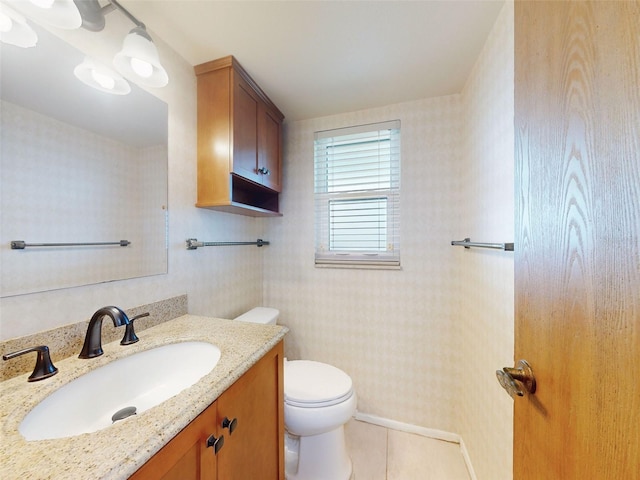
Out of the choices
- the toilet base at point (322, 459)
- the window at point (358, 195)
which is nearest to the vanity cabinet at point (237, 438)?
the toilet base at point (322, 459)

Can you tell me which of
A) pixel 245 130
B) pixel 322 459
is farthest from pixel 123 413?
pixel 245 130

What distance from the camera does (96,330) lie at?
0.80m

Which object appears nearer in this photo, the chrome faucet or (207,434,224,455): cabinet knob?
(207,434,224,455): cabinet knob

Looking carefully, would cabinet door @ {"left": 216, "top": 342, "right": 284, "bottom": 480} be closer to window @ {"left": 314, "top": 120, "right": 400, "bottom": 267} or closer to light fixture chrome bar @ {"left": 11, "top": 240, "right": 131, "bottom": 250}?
light fixture chrome bar @ {"left": 11, "top": 240, "right": 131, "bottom": 250}

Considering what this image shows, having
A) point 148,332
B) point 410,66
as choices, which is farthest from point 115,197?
point 410,66

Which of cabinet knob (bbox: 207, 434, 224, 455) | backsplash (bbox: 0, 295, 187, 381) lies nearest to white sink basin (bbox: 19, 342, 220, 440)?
backsplash (bbox: 0, 295, 187, 381)

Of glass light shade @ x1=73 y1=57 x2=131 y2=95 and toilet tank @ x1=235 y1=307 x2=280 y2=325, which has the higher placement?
glass light shade @ x1=73 y1=57 x2=131 y2=95

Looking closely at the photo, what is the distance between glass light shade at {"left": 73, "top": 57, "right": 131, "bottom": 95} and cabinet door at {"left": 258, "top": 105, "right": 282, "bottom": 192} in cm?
69

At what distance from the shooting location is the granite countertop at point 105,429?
1.33 ft

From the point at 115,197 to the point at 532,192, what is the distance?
1361 mm

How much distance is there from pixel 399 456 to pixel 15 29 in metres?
2.49

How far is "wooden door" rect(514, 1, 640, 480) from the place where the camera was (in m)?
0.31

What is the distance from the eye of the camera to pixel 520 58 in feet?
1.96

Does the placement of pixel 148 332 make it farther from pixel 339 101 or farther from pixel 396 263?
pixel 339 101
